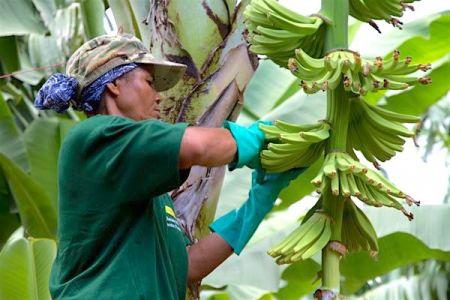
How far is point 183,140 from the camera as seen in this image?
6.69 ft

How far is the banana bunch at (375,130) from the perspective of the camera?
208 cm

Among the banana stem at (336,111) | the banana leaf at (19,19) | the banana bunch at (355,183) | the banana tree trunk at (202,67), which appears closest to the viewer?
the banana bunch at (355,183)

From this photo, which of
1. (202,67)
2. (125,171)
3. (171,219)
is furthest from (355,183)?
(202,67)

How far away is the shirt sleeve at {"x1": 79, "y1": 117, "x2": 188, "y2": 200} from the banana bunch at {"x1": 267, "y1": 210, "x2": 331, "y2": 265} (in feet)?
0.87

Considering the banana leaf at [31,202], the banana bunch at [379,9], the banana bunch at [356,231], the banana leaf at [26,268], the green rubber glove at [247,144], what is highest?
the banana bunch at [379,9]

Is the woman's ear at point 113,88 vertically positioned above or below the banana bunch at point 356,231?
above

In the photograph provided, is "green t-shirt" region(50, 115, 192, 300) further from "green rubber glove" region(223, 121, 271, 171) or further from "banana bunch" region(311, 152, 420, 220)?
"banana bunch" region(311, 152, 420, 220)

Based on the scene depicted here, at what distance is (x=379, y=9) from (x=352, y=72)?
10.4 inches

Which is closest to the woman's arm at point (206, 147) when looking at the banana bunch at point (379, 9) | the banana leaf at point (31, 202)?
the banana bunch at point (379, 9)

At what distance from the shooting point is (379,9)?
2166 millimetres

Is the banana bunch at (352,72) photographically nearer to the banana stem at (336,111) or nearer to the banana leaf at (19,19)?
the banana stem at (336,111)

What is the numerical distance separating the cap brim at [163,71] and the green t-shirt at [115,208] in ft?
0.75

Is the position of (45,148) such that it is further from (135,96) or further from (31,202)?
(135,96)

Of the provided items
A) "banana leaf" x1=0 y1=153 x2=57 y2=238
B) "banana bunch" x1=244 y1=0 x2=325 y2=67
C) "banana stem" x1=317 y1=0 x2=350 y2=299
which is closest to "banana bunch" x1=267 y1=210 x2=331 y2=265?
"banana stem" x1=317 y1=0 x2=350 y2=299
